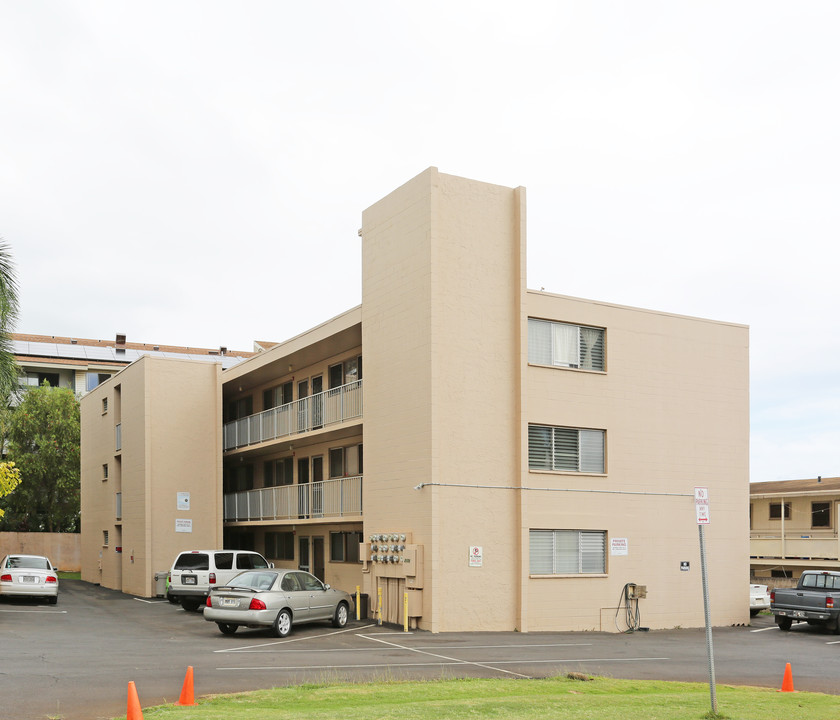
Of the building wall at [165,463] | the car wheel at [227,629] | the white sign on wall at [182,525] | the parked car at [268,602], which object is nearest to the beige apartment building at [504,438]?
the parked car at [268,602]

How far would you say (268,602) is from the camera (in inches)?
Result: 826

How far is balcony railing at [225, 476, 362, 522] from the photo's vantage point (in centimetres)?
2902

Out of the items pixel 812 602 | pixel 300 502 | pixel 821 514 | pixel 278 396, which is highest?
pixel 278 396

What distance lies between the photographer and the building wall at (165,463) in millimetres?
35906

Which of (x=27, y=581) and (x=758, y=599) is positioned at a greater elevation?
(x=27, y=581)

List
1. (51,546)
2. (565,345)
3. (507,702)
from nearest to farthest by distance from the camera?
(507,702) < (565,345) < (51,546)

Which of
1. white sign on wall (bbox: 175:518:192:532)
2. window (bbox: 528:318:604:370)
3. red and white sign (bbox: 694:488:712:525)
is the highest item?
window (bbox: 528:318:604:370)

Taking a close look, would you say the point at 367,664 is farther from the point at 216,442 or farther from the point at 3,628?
the point at 216,442

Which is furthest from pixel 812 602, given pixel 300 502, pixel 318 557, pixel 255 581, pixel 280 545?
pixel 280 545

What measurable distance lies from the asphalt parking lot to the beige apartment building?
1511 mm

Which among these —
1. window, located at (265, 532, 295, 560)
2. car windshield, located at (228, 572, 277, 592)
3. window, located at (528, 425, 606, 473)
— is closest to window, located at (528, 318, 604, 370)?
window, located at (528, 425, 606, 473)

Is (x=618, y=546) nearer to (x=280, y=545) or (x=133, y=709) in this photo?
(x=280, y=545)

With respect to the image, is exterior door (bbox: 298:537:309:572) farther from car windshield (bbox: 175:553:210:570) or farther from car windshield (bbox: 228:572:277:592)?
car windshield (bbox: 228:572:277:592)

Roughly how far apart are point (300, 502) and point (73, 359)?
45.4 m
